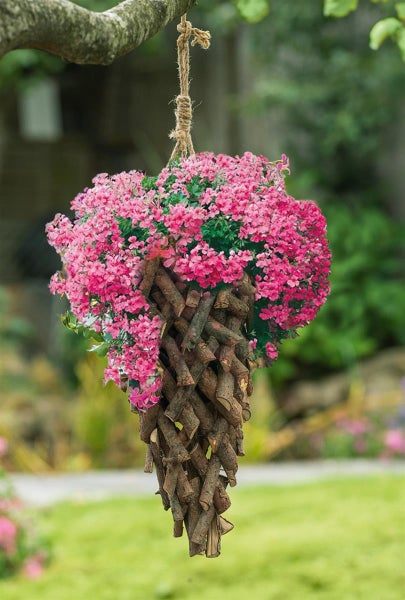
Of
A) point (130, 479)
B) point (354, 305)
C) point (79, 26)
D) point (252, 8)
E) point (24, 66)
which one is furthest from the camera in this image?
point (24, 66)

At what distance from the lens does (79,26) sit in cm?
214

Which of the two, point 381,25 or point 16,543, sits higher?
point 381,25

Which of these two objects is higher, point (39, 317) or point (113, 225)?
point (39, 317)

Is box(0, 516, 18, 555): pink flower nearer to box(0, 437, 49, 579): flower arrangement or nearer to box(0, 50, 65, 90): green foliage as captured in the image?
box(0, 437, 49, 579): flower arrangement

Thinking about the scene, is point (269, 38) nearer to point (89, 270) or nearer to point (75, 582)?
point (75, 582)

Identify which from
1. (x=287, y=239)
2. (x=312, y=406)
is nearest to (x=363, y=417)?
(x=312, y=406)

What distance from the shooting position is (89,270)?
7.52 ft

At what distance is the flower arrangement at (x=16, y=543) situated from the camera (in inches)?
205

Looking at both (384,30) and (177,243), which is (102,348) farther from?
(384,30)

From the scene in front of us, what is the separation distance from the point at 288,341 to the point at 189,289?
293 inches

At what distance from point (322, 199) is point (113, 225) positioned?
28.8 ft

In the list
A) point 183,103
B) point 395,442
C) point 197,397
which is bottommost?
point 197,397

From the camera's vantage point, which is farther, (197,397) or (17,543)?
(17,543)

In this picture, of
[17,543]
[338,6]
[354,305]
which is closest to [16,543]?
[17,543]
